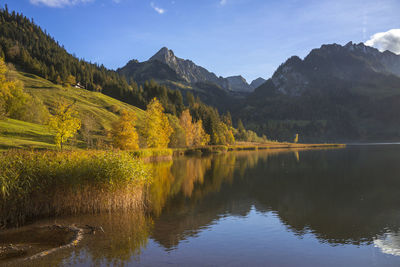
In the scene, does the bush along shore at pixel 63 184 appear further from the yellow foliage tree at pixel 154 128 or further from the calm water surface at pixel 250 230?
the yellow foliage tree at pixel 154 128

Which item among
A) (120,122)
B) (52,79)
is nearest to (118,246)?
(120,122)

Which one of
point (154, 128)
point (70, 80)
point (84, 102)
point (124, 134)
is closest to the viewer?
point (124, 134)

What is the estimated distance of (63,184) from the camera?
23344mm

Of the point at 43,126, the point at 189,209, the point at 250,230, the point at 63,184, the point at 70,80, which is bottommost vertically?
the point at 250,230

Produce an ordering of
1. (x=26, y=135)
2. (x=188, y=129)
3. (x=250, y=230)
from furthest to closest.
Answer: (x=188, y=129), (x=26, y=135), (x=250, y=230)

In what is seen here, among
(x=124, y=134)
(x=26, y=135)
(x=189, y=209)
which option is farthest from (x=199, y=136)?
(x=189, y=209)

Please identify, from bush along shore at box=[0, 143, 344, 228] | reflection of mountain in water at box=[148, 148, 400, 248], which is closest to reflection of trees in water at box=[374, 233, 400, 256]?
reflection of mountain in water at box=[148, 148, 400, 248]

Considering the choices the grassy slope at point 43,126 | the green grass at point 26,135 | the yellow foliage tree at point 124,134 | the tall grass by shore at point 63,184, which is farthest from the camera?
the yellow foliage tree at point 124,134

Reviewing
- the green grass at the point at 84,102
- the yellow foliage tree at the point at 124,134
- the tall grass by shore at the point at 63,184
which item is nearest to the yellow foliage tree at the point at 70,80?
the green grass at the point at 84,102

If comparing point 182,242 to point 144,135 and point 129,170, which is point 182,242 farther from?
point 144,135

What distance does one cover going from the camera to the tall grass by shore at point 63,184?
21375mm

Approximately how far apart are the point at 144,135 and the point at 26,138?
3212 centimetres

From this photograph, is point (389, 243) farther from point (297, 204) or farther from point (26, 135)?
point (26, 135)

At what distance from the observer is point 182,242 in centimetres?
1947
